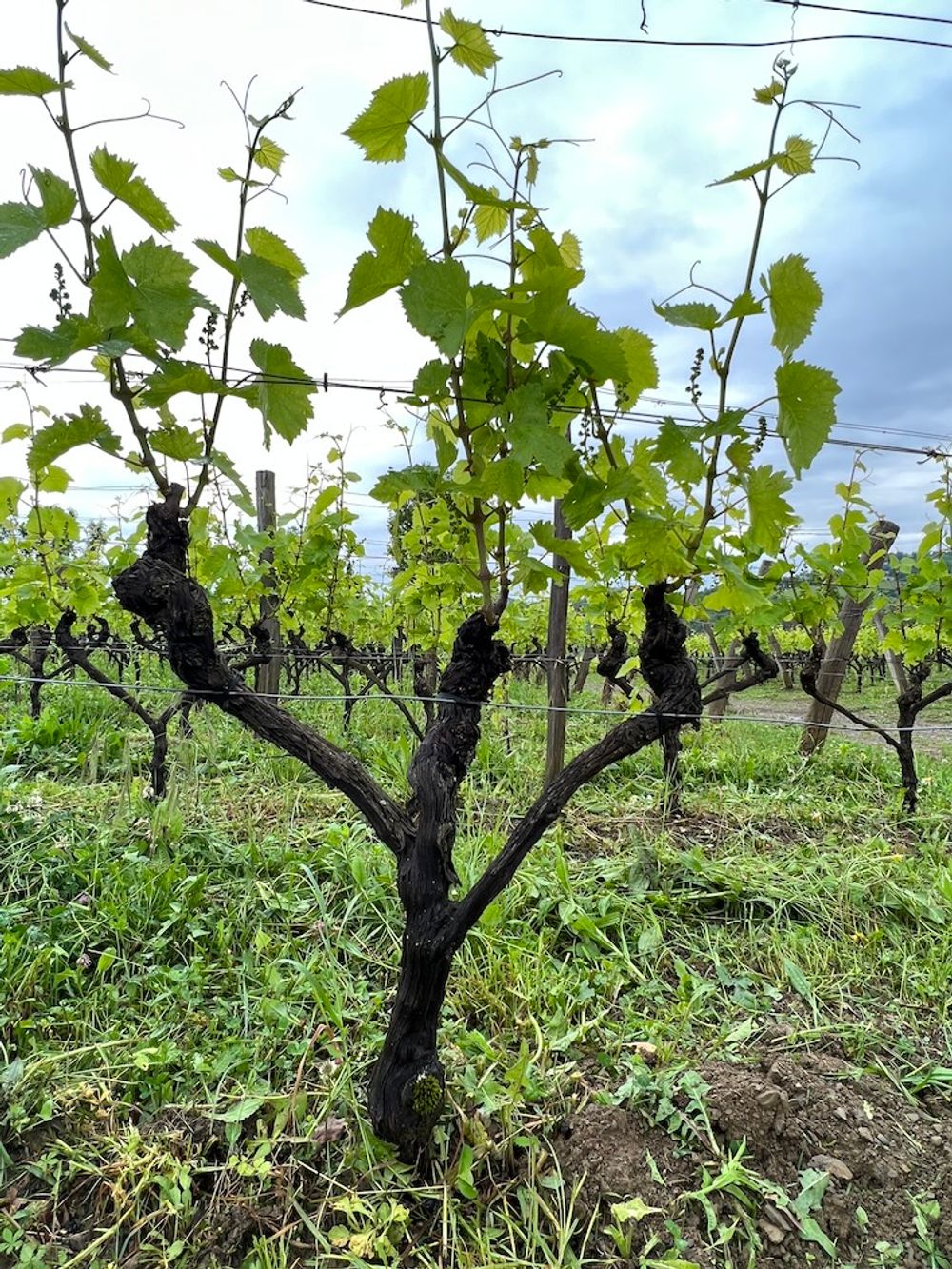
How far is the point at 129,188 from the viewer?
1.25m

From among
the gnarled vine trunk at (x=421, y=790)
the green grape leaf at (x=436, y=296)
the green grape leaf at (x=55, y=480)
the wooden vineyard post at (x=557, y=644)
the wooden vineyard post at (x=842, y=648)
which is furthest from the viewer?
the wooden vineyard post at (x=842, y=648)

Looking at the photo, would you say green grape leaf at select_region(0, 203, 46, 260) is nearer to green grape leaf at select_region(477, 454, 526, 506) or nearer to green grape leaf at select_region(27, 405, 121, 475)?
green grape leaf at select_region(27, 405, 121, 475)

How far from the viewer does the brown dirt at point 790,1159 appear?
168 centimetres

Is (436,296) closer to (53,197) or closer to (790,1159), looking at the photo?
(53,197)

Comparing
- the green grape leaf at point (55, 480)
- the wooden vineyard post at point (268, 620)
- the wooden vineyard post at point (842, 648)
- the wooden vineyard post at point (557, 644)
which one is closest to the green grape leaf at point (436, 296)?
the green grape leaf at point (55, 480)

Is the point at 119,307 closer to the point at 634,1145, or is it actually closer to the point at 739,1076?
the point at 634,1145

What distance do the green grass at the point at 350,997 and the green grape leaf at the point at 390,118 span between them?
2239 mm

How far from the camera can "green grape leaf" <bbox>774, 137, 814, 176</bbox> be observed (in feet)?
4.43

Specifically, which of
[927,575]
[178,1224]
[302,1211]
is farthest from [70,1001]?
[927,575]

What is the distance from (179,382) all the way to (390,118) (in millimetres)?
582

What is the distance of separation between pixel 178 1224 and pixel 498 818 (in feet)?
7.52

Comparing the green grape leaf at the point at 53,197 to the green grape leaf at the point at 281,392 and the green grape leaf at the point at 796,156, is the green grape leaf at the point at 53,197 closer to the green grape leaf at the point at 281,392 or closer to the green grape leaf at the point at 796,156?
the green grape leaf at the point at 281,392

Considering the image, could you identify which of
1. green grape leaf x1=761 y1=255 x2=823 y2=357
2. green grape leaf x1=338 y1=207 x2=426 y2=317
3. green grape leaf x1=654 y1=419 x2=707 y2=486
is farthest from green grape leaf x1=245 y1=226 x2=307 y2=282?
green grape leaf x1=761 y1=255 x2=823 y2=357

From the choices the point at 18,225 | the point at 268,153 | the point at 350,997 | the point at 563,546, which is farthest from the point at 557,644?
the point at 18,225
